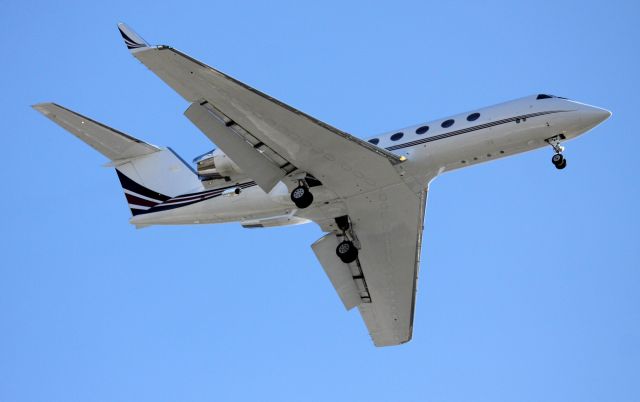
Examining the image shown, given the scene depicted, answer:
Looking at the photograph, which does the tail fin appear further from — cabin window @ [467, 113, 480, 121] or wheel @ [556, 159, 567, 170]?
wheel @ [556, 159, 567, 170]

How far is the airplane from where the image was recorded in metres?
22.5

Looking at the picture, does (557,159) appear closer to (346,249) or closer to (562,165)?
(562,165)

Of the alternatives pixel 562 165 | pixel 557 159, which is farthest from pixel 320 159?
pixel 562 165

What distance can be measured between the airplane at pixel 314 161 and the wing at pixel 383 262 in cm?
4

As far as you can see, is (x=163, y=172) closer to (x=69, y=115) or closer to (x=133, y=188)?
(x=133, y=188)

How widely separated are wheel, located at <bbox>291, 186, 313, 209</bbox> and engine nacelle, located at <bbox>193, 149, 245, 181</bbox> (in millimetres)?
1531

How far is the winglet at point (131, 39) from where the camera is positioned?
20781 mm

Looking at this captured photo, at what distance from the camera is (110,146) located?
87.2 ft

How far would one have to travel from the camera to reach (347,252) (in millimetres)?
25734

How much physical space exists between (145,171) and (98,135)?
2.00 metres

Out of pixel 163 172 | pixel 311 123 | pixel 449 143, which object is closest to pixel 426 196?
pixel 449 143

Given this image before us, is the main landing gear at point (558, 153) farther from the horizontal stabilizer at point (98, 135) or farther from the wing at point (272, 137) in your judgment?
the horizontal stabilizer at point (98, 135)

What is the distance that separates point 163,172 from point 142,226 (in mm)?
1655

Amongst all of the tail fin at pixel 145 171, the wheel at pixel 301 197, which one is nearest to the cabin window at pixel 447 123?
the wheel at pixel 301 197
